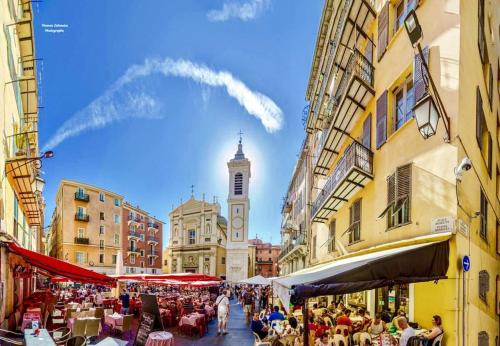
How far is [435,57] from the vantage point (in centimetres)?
889

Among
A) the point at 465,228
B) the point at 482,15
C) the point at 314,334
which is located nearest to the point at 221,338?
the point at 314,334

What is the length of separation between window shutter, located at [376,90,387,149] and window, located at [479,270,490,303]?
421 centimetres

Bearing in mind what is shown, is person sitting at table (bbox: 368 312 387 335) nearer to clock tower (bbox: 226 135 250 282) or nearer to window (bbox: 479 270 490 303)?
window (bbox: 479 270 490 303)

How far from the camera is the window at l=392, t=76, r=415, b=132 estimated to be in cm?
1049

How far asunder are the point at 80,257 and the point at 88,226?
4.40 metres

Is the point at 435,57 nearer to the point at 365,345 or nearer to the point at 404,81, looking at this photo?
the point at 404,81

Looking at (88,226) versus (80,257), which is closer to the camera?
(80,257)

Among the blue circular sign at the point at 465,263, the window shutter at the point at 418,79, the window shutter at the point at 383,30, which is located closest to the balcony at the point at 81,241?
the window shutter at the point at 383,30

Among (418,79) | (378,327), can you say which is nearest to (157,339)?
(378,327)

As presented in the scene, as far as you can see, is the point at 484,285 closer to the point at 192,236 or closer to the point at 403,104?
the point at 403,104

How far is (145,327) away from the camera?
11.7 metres

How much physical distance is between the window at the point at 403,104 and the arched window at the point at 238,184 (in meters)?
63.1

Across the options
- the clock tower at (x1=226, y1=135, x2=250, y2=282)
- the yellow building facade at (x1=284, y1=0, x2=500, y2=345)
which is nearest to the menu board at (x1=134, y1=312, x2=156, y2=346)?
the yellow building facade at (x1=284, y1=0, x2=500, y2=345)

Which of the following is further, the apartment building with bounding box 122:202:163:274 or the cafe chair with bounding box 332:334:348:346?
Result: the apartment building with bounding box 122:202:163:274
